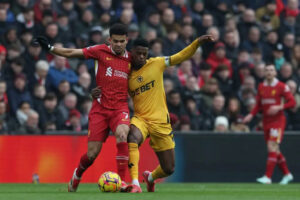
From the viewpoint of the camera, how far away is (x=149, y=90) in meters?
12.4

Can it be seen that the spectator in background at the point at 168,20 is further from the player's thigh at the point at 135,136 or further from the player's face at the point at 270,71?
the player's thigh at the point at 135,136

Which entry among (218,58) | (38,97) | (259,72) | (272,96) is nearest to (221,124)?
(272,96)

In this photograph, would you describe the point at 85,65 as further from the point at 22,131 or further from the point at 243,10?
the point at 243,10

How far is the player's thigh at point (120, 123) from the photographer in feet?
38.7

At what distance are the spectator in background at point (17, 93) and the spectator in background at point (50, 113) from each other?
389 millimetres

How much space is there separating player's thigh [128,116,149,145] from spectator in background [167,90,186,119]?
581cm

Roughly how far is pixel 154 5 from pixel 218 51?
1934mm

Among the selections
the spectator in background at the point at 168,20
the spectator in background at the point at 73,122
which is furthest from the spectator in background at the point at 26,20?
the spectator in background at the point at 168,20

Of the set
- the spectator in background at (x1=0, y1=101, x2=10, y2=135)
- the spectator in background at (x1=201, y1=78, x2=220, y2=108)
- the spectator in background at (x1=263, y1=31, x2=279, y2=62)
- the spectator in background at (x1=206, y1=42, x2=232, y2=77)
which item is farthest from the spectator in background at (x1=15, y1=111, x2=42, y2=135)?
the spectator in background at (x1=263, y1=31, x2=279, y2=62)

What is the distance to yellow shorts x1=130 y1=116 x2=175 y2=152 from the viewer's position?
12227 mm

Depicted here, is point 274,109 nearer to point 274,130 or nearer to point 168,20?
point 274,130

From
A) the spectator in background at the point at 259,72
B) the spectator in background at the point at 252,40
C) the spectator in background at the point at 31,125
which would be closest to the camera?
the spectator in background at the point at 31,125

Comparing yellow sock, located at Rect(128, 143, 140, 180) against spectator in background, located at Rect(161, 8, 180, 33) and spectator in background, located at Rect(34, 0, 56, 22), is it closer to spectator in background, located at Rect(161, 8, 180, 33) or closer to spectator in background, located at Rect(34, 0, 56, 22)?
spectator in background, located at Rect(34, 0, 56, 22)

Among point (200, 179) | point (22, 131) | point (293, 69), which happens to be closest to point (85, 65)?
point (22, 131)
